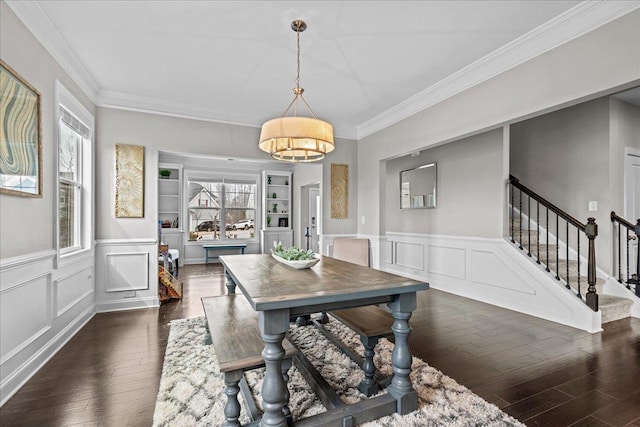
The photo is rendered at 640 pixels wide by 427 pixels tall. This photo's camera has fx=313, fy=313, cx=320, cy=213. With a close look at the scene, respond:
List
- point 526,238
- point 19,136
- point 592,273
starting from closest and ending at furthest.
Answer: point 19,136, point 592,273, point 526,238

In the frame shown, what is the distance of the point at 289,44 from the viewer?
287cm

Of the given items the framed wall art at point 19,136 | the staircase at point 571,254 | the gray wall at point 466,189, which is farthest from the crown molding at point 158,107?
the staircase at point 571,254

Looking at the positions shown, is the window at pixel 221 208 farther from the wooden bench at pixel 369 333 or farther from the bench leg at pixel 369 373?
the bench leg at pixel 369 373

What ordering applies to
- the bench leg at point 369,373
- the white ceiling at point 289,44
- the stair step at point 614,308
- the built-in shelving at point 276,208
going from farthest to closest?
the built-in shelving at point 276,208, the stair step at point 614,308, the white ceiling at point 289,44, the bench leg at point 369,373

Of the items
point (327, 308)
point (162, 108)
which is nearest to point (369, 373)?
point (327, 308)

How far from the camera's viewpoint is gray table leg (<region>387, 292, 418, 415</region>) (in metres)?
1.88

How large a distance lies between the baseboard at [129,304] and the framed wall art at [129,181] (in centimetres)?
110

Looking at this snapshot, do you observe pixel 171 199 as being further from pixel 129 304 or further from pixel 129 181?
pixel 129 304

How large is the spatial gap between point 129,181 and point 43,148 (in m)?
1.47

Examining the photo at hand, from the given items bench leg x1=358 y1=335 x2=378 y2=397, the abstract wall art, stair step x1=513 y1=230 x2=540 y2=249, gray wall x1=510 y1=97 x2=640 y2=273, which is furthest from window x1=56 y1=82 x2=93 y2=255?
gray wall x1=510 y1=97 x2=640 y2=273

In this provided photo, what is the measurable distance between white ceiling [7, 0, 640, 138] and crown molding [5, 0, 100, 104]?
0.01 m

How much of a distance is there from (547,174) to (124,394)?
226 inches

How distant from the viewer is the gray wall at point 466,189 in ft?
14.2

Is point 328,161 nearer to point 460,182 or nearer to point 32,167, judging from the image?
point 460,182
